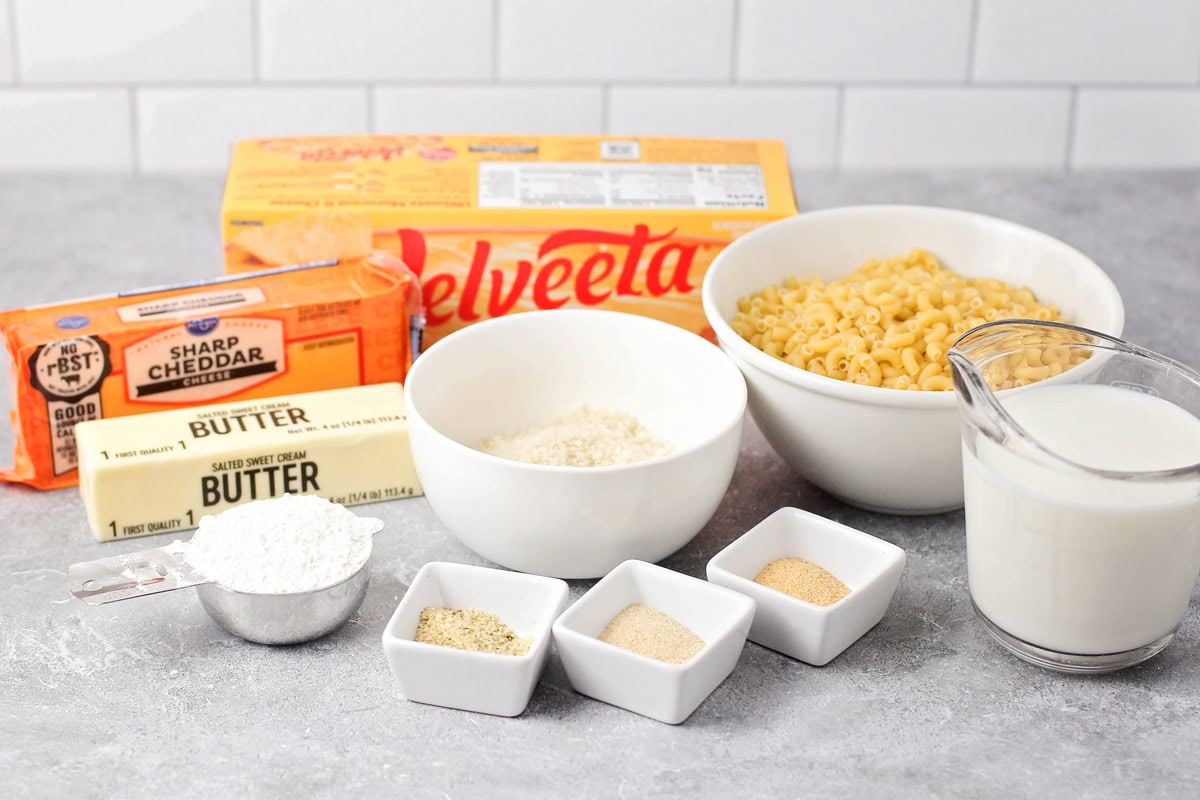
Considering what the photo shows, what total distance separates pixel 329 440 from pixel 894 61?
112cm

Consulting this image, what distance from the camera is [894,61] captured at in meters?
1.93

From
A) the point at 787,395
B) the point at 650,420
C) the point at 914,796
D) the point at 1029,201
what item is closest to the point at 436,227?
the point at 650,420

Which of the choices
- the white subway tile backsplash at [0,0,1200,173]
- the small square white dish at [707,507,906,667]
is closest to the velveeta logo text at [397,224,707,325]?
the small square white dish at [707,507,906,667]

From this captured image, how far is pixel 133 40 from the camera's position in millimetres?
1891

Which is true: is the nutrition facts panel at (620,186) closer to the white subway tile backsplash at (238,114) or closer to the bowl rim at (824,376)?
the bowl rim at (824,376)

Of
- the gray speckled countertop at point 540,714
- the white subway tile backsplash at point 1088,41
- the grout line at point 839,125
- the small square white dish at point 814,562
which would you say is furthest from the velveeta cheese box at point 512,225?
the white subway tile backsplash at point 1088,41

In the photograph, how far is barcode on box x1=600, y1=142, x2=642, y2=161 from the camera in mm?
1531

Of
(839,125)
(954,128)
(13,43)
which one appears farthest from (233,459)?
(954,128)

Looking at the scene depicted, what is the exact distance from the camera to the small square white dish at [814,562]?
1.02m

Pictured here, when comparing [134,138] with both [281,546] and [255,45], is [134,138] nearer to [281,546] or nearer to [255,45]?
[255,45]

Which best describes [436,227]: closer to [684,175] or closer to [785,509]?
[684,175]

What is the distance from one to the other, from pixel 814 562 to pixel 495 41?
107cm

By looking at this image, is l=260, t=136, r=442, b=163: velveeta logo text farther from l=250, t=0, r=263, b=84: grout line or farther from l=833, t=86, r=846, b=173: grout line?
l=833, t=86, r=846, b=173: grout line

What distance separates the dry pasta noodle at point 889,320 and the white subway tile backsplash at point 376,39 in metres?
0.77
